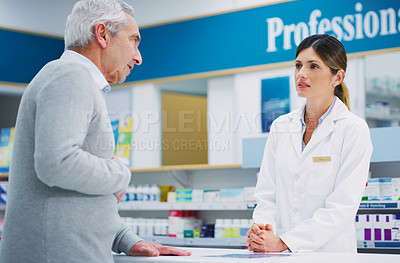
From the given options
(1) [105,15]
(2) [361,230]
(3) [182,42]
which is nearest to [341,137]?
(1) [105,15]

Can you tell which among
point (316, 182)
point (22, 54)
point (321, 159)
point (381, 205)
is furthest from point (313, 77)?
point (22, 54)

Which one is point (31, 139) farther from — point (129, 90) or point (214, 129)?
point (129, 90)

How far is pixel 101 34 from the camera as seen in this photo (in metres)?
1.68

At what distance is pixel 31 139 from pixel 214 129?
4.32 metres

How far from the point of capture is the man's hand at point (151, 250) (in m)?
1.72

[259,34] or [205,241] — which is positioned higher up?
[259,34]

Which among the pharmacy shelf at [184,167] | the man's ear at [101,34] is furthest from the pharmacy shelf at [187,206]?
the man's ear at [101,34]

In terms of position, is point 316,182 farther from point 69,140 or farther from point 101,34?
Answer: point 69,140

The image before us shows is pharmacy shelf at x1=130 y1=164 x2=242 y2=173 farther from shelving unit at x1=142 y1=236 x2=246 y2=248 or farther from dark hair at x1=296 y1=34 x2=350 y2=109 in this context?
dark hair at x1=296 y1=34 x2=350 y2=109

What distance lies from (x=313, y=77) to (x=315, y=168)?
18.1 inches

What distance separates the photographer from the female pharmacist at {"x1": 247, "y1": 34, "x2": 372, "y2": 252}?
7.09ft

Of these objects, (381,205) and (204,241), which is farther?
(204,241)

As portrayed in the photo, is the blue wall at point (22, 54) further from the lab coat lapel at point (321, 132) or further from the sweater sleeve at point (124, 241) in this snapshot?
the sweater sleeve at point (124, 241)

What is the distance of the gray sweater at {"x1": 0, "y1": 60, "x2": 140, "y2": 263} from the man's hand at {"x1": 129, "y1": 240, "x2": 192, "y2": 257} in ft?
0.82
